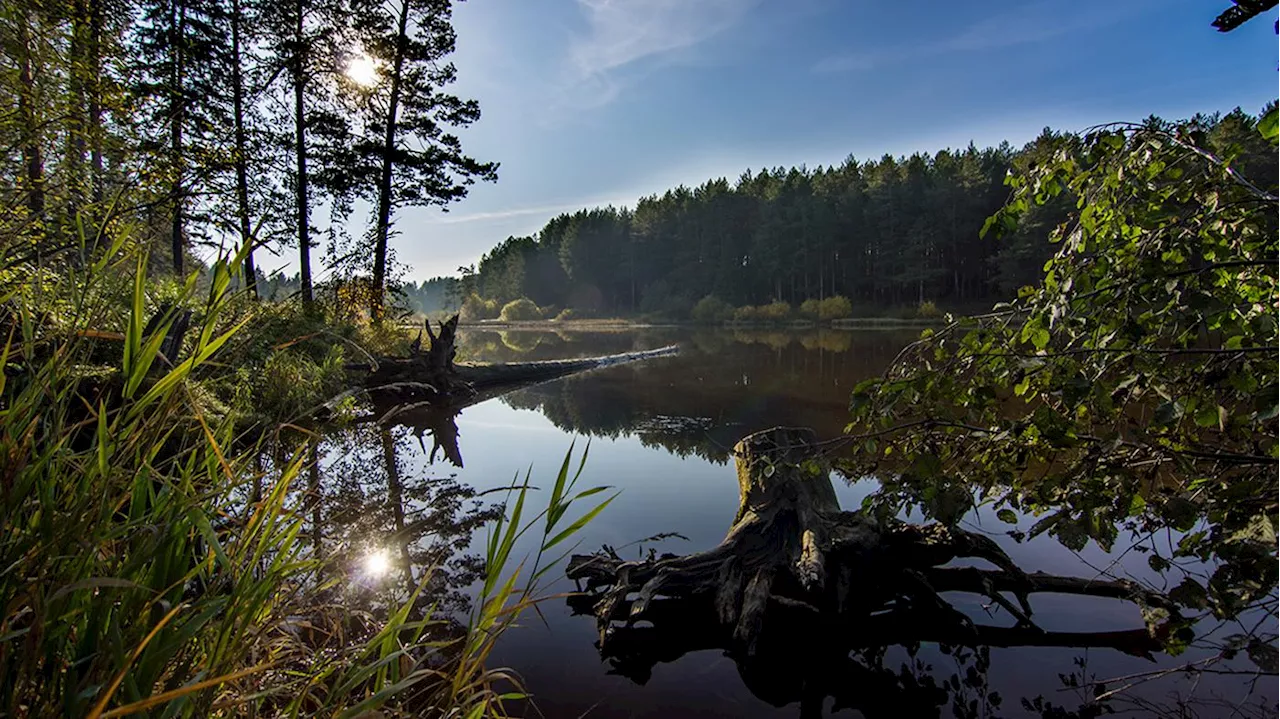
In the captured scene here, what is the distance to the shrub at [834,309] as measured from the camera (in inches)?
1837

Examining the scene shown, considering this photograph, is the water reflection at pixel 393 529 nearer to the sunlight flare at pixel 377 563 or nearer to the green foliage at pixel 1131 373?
the sunlight flare at pixel 377 563

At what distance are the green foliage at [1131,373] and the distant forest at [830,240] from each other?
38002mm

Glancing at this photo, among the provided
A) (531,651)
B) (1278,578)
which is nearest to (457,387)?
(531,651)

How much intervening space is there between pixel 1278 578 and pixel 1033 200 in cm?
129

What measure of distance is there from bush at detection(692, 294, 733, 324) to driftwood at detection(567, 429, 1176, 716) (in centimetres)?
5029

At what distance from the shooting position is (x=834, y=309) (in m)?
46.7

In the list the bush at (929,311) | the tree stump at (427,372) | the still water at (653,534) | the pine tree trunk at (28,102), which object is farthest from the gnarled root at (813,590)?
the bush at (929,311)

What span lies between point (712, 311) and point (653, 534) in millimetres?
50958

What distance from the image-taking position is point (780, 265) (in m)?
55.6

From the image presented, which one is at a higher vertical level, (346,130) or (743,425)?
(346,130)

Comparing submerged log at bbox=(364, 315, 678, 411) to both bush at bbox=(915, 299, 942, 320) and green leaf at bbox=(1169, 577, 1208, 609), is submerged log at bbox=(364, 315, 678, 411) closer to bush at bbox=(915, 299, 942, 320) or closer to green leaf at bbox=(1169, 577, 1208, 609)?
green leaf at bbox=(1169, 577, 1208, 609)

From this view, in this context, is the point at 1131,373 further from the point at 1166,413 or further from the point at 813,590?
the point at 813,590

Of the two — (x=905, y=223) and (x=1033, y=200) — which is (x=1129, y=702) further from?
(x=905, y=223)

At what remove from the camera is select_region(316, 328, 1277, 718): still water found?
2.52 metres
